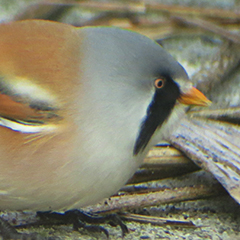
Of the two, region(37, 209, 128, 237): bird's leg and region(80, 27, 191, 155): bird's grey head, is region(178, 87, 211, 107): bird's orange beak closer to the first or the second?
region(80, 27, 191, 155): bird's grey head

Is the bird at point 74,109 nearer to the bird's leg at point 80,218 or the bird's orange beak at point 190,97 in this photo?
the bird's orange beak at point 190,97

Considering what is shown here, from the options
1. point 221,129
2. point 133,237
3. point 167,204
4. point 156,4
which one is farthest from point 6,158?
point 156,4

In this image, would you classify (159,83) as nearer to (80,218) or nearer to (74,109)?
(74,109)

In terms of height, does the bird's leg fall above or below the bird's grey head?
below

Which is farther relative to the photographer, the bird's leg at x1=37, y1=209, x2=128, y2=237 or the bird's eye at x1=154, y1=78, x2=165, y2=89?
the bird's leg at x1=37, y1=209, x2=128, y2=237

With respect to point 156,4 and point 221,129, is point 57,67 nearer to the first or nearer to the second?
point 221,129

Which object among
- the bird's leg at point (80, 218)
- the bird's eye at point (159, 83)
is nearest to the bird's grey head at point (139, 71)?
the bird's eye at point (159, 83)

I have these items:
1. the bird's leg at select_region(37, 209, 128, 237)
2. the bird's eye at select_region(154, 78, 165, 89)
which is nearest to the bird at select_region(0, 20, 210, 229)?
the bird's eye at select_region(154, 78, 165, 89)
